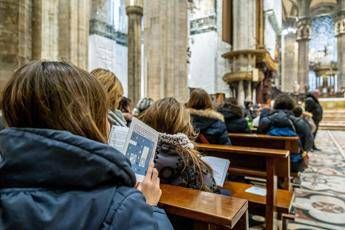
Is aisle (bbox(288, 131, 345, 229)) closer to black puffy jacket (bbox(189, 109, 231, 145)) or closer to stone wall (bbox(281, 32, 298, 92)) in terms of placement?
black puffy jacket (bbox(189, 109, 231, 145))

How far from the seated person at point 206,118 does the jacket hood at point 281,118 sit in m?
1.10

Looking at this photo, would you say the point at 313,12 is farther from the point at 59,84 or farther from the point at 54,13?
the point at 59,84

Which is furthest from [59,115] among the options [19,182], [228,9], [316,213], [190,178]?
[228,9]

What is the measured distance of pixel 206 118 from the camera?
2922mm

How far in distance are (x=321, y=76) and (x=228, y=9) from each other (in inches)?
693

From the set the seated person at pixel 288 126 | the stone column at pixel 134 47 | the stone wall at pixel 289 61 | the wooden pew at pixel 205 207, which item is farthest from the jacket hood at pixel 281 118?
the stone wall at pixel 289 61

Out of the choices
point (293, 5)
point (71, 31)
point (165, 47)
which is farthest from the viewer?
point (293, 5)

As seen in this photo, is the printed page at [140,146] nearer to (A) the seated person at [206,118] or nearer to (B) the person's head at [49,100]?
(B) the person's head at [49,100]

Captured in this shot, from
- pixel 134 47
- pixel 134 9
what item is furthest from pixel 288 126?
pixel 134 9

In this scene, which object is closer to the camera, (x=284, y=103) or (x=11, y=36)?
(x=11, y=36)

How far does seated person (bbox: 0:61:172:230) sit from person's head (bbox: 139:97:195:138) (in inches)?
32.6

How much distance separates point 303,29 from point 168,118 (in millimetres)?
23961

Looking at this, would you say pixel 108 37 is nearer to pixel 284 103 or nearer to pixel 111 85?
pixel 284 103

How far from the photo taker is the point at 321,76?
2459 cm
